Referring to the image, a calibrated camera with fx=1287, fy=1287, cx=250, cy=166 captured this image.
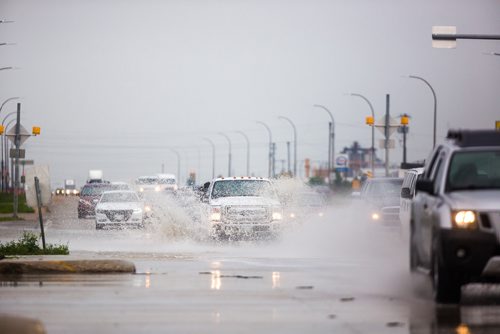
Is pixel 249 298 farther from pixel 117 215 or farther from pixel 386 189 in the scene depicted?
pixel 117 215

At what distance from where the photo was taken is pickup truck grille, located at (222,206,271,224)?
33.0 m

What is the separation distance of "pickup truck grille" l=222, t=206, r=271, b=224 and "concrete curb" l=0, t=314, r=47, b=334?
19.9 meters

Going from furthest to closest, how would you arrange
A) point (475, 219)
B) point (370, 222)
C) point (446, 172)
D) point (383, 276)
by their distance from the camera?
1. point (370, 222)
2. point (383, 276)
3. point (446, 172)
4. point (475, 219)

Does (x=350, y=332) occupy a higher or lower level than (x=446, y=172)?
lower

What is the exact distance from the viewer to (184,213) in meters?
35.4

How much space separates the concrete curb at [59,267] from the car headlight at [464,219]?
7.15 metres

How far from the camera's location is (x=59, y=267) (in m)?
19.8

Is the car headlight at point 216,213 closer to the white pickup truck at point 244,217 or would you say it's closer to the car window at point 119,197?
the white pickup truck at point 244,217

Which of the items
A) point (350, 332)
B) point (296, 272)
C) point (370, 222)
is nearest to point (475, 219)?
point (350, 332)

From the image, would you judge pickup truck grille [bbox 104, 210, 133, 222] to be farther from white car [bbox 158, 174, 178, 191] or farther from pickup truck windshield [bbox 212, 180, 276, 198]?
white car [bbox 158, 174, 178, 191]

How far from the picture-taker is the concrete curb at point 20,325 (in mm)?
11766

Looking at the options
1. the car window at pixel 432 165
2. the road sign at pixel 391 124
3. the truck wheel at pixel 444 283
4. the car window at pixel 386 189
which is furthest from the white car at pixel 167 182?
the truck wheel at pixel 444 283

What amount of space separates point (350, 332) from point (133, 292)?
16.4 ft

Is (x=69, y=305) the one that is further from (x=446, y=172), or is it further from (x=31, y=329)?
(x=446, y=172)
